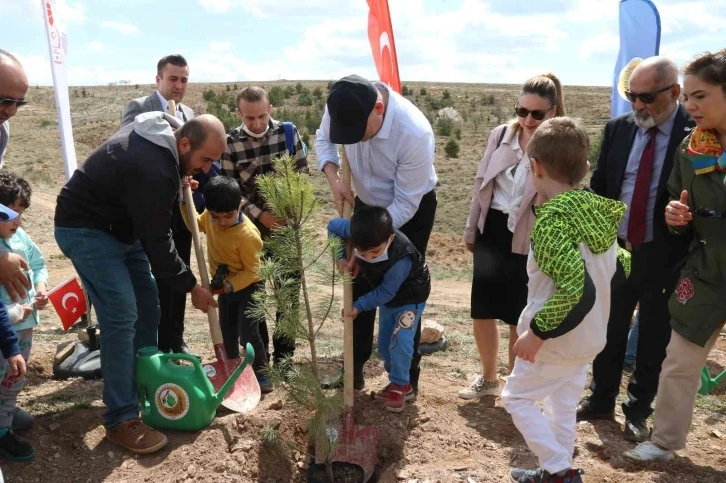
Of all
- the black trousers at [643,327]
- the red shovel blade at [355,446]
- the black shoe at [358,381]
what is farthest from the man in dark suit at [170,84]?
the black trousers at [643,327]

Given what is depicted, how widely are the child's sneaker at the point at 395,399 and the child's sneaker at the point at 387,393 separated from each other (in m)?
0.03

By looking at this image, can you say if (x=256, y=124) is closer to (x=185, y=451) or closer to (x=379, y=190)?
(x=379, y=190)

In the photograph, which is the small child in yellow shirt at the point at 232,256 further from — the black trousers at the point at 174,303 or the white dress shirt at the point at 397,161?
the white dress shirt at the point at 397,161

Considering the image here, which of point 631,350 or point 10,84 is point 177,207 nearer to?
point 10,84

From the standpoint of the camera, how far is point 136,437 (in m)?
3.28

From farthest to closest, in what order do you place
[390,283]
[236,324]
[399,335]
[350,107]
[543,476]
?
[236,324] → [399,335] → [390,283] → [350,107] → [543,476]

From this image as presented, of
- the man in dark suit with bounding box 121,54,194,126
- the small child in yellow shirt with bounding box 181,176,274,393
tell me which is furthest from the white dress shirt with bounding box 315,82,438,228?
the man in dark suit with bounding box 121,54,194,126

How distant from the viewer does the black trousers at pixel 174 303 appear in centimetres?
430

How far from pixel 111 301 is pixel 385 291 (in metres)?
1.38

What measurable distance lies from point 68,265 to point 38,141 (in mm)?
13980

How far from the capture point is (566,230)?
8.41ft

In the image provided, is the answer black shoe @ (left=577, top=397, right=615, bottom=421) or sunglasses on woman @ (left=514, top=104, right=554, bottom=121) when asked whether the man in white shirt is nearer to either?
sunglasses on woman @ (left=514, top=104, right=554, bottom=121)

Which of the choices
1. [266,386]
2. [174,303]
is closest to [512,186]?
[266,386]

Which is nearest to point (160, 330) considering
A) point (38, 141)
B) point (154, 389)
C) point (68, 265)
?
A: point (154, 389)
